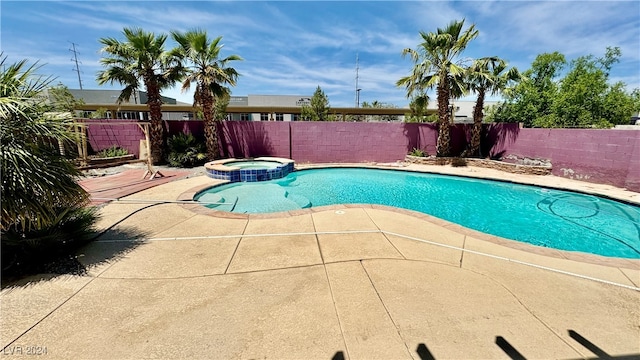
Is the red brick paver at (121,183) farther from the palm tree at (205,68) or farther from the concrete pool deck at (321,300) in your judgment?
the palm tree at (205,68)

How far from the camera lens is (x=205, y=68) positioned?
10.6m

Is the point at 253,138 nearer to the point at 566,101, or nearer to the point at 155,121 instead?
the point at 155,121

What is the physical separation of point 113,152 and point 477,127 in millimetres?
17542

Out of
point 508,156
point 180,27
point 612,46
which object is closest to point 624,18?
point 508,156

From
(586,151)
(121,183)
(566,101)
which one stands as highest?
(566,101)

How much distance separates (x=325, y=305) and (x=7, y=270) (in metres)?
3.68

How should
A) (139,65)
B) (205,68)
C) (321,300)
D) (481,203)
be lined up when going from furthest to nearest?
(205,68), (139,65), (481,203), (321,300)

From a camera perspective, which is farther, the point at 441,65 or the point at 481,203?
the point at 441,65

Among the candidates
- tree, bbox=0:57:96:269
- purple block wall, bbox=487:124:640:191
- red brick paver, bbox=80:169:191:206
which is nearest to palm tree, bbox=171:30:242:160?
red brick paver, bbox=80:169:191:206

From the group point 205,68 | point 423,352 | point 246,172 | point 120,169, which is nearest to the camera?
point 423,352

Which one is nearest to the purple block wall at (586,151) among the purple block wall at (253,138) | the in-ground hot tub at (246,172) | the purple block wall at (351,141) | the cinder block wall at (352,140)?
the cinder block wall at (352,140)

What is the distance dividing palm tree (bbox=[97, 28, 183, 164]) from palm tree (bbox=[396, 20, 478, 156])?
1043 cm

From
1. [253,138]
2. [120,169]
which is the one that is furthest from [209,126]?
[120,169]

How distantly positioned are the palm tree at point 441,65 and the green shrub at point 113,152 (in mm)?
13617
